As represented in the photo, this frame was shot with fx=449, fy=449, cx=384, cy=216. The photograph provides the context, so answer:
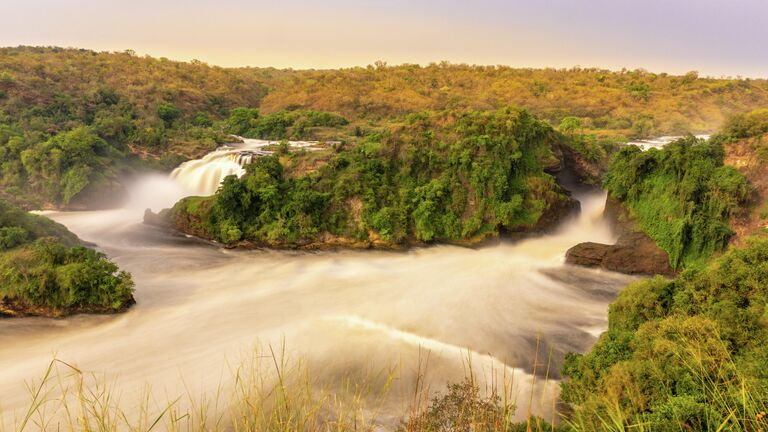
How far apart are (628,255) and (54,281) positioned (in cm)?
1827

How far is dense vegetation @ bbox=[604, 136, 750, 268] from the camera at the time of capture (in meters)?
14.9

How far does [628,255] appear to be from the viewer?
16.1 metres

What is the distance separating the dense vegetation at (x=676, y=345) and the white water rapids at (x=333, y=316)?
4.59 ft

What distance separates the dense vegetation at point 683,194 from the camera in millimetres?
14938

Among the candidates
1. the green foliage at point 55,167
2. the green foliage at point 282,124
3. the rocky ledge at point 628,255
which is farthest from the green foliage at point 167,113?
the rocky ledge at point 628,255

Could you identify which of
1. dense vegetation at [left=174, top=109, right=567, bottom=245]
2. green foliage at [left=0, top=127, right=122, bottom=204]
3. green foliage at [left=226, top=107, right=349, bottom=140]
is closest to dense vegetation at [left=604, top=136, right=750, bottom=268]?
dense vegetation at [left=174, top=109, right=567, bottom=245]

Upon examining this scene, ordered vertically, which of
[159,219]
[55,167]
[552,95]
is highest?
[552,95]

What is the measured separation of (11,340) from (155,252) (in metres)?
6.78

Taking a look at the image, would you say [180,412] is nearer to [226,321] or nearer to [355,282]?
[226,321]

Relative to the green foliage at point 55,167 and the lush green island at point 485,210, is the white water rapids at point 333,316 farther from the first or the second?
the green foliage at point 55,167

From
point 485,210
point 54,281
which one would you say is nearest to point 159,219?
point 54,281

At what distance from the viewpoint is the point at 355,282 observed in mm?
15719

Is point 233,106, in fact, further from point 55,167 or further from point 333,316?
point 333,316

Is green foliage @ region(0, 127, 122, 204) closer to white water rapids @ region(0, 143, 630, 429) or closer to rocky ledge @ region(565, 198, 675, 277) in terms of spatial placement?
white water rapids @ region(0, 143, 630, 429)
